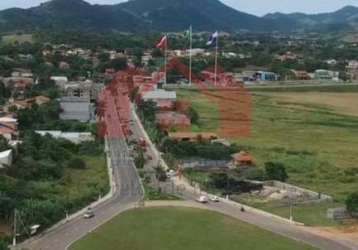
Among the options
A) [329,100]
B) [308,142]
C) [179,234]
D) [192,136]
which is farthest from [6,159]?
[329,100]

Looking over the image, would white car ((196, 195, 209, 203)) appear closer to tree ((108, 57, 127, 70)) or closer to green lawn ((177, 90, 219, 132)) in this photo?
green lawn ((177, 90, 219, 132))

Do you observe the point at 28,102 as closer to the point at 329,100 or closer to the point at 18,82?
the point at 18,82

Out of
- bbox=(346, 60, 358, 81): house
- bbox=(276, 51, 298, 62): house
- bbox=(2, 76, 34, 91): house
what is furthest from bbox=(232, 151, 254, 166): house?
bbox=(276, 51, 298, 62): house

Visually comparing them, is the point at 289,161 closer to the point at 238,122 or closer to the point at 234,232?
the point at 234,232

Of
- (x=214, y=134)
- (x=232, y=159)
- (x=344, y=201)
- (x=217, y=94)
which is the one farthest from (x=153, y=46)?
(x=344, y=201)

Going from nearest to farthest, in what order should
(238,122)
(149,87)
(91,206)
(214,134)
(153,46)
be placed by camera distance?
(91,206) → (214,134) → (238,122) → (149,87) → (153,46)

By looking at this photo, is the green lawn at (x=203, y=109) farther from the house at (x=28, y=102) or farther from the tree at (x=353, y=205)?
the tree at (x=353, y=205)

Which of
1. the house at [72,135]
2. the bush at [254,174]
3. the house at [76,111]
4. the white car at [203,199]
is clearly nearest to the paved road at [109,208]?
the white car at [203,199]
